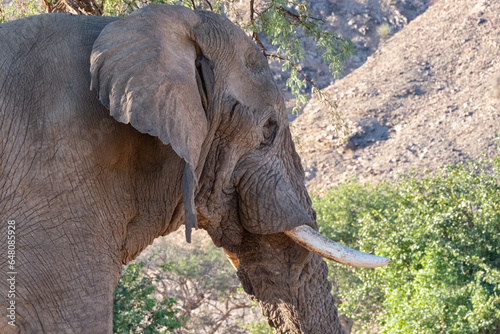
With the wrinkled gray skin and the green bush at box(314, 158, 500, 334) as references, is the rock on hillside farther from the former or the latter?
the wrinkled gray skin

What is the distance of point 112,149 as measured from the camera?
2.44 meters

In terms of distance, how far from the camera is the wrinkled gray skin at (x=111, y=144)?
231 centimetres

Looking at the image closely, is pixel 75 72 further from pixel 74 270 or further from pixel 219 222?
pixel 219 222

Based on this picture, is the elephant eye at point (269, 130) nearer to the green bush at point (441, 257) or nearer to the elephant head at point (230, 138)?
the elephant head at point (230, 138)

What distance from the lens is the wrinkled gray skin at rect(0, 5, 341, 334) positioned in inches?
91.0

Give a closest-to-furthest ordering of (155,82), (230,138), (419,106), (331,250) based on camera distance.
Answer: (155,82), (230,138), (331,250), (419,106)

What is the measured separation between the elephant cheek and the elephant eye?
144 mm

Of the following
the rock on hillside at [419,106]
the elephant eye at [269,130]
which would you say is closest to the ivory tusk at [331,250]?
the elephant eye at [269,130]

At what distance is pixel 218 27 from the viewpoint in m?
2.82

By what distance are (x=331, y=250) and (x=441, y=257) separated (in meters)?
4.66

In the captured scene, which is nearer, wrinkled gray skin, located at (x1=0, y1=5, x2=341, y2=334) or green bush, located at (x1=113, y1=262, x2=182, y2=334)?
wrinkled gray skin, located at (x1=0, y1=5, x2=341, y2=334)

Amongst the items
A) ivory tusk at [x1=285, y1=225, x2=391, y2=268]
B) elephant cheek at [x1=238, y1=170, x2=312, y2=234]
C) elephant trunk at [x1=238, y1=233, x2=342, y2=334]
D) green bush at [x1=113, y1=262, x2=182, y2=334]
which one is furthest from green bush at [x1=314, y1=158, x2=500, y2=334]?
elephant cheek at [x1=238, y1=170, x2=312, y2=234]

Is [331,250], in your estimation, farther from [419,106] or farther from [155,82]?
[419,106]

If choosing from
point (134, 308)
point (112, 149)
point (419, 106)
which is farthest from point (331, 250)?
point (419, 106)
